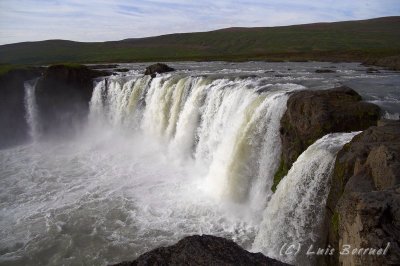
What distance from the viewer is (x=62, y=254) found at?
43.7 ft

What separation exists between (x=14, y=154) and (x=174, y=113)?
Result: 1328 centimetres

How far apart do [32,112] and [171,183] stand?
19152mm

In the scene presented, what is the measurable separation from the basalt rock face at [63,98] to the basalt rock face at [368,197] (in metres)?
27.3

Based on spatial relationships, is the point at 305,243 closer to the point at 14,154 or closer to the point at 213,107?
the point at 213,107

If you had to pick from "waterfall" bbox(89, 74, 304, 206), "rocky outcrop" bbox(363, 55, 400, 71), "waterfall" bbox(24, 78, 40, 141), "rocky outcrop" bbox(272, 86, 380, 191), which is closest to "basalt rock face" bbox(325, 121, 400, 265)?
"rocky outcrop" bbox(272, 86, 380, 191)

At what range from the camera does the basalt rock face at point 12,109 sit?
104 feet

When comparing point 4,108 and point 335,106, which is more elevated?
point 335,106

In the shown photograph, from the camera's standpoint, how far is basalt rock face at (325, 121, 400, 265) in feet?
17.6

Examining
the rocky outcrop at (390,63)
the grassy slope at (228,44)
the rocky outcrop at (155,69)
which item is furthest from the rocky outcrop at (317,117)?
the grassy slope at (228,44)

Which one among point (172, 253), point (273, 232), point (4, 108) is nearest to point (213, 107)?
point (273, 232)

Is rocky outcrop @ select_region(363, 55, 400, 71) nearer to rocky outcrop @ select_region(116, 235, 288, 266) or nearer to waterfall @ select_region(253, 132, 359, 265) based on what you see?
waterfall @ select_region(253, 132, 359, 265)

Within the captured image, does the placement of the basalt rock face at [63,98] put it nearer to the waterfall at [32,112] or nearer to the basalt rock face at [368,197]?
the waterfall at [32,112]

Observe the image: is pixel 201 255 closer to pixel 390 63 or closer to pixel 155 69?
pixel 155 69

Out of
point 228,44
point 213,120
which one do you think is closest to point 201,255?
point 213,120
